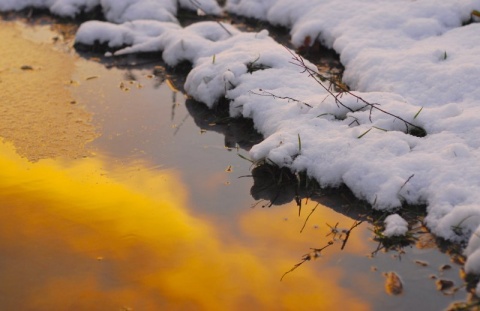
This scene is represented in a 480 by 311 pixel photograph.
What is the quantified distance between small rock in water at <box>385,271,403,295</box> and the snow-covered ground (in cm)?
36

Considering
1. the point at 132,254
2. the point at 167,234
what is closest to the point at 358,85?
the point at 167,234

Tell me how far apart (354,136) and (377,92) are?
2.21 feet

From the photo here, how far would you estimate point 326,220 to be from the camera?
3484 mm

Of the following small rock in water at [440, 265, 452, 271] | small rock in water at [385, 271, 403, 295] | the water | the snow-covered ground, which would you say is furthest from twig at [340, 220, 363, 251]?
small rock in water at [440, 265, 452, 271]

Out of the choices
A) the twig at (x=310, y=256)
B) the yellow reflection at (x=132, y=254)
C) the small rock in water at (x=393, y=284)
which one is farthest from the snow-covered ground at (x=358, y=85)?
the yellow reflection at (x=132, y=254)

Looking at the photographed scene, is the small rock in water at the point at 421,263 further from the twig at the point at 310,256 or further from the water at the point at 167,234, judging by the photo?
the twig at the point at 310,256

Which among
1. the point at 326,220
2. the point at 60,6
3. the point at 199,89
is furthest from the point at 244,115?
the point at 60,6

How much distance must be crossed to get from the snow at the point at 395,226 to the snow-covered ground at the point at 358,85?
14 centimetres

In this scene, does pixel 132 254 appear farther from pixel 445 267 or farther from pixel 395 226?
pixel 445 267

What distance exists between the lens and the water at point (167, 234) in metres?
2.92

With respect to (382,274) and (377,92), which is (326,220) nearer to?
(382,274)

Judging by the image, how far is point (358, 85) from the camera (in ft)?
16.1

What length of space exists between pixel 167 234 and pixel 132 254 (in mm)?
256

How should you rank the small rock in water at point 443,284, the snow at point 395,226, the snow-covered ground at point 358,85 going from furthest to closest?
the snow-covered ground at point 358,85 < the snow at point 395,226 < the small rock in water at point 443,284
